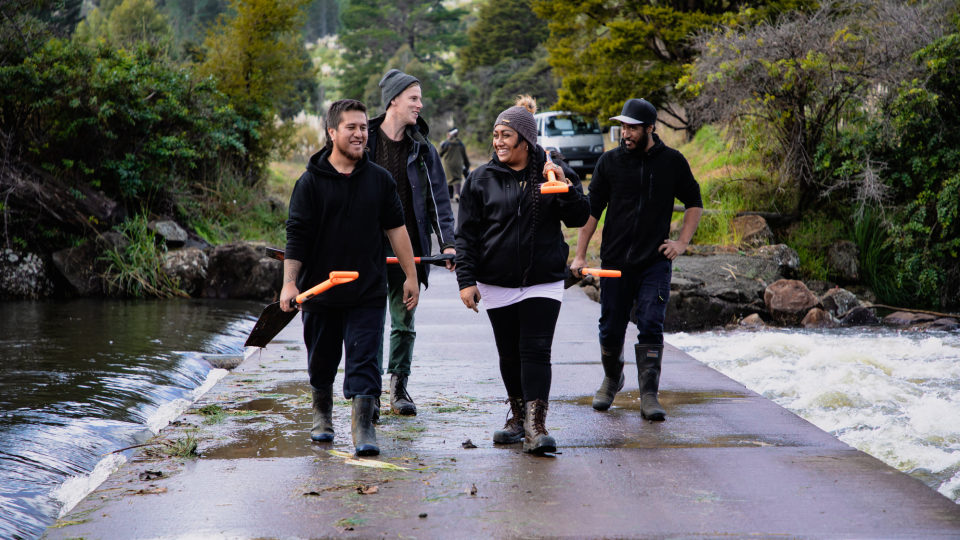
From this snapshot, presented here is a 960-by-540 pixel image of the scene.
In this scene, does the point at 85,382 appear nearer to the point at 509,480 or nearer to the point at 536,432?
the point at 536,432

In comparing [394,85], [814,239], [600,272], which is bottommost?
[600,272]

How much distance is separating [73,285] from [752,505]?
11370 mm

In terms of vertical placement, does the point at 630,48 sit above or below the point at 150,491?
above

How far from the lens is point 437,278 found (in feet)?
50.7

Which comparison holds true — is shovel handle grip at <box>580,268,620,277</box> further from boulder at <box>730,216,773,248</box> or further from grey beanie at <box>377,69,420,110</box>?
boulder at <box>730,216,773,248</box>

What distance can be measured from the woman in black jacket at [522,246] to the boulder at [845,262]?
10.7m

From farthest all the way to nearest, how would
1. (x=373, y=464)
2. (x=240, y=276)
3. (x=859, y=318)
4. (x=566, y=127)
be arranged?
(x=566, y=127) → (x=240, y=276) → (x=859, y=318) → (x=373, y=464)

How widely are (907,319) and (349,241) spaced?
32.1 feet

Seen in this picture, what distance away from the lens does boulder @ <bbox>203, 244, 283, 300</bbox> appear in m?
13.6

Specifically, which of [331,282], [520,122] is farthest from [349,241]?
[520,122]

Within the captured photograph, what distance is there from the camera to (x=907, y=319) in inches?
491

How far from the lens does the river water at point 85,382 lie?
5062 millimetres

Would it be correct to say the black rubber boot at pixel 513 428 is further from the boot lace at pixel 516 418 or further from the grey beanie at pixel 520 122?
the grey beanie at pixel 520 122

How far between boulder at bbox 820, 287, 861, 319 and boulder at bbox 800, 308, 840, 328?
1.13 feet
